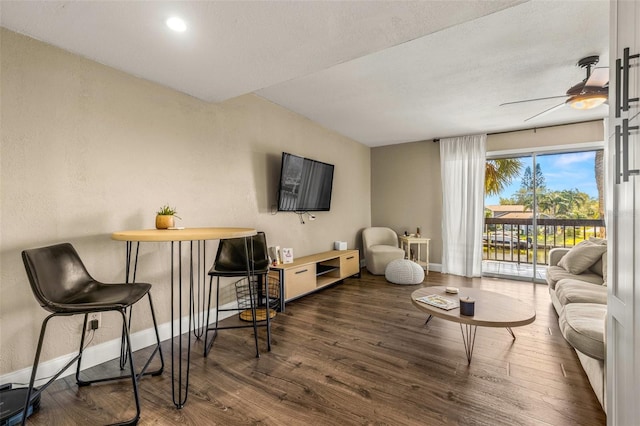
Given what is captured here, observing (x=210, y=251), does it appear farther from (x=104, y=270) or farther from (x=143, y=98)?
(x=143, y=98)

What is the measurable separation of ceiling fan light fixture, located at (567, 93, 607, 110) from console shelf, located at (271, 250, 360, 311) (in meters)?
3.01

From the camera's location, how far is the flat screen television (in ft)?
11.2

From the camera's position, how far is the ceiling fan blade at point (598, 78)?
2291 millimetres

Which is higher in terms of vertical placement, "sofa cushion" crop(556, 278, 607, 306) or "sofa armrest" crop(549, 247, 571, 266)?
"sofa armrest" crop(549, 247, 571, 266)

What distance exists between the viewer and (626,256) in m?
1.01

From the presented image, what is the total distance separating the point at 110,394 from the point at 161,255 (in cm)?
102

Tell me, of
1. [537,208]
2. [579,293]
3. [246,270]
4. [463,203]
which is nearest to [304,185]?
[246,270]

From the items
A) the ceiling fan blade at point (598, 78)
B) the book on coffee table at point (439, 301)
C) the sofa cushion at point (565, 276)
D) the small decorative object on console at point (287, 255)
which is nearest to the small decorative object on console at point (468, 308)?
the book on coffee table at point (439, 301)

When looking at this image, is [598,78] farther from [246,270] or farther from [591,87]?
[246,270]

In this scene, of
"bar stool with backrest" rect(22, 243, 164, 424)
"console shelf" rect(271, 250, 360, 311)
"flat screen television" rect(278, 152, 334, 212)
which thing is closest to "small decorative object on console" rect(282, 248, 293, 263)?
"console shelf" rect(271, 250, 360, 311)

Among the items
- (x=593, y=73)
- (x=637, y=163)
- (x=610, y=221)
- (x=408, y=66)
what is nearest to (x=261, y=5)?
(x=408, y=66)

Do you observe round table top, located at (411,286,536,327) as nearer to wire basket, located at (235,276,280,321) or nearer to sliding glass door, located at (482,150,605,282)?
wire basket, located at (235,276,280,321)

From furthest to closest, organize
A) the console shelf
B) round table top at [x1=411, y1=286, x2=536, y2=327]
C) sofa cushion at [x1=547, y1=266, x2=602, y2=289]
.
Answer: the console shelf
sofa cushion at [x1=547, y1=266, x2=602, y2=289]
round table top at [x1=411, y1=286, x2=536, y2=327]

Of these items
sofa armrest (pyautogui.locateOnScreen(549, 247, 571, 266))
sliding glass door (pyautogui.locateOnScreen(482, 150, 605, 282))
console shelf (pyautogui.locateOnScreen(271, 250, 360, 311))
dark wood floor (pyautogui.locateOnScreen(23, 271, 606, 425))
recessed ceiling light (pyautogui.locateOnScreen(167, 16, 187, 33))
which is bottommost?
dark wood floor (pyautogui.locateOnScreen(23, 271, 606, 425))
